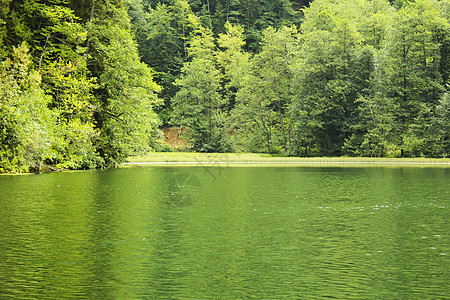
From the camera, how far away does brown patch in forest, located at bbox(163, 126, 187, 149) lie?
84500 mm

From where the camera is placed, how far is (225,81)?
95.7 meters

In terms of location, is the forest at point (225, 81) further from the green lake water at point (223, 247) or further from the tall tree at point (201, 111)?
the green lake water at point (223, 247)

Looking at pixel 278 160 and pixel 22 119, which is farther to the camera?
pixel 278 160

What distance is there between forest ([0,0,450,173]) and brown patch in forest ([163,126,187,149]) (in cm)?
317

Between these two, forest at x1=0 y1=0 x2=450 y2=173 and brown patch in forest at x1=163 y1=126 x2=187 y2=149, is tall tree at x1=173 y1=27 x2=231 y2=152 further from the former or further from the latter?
brown patch in forest at x1=163 y1=126 x2=187 y2=149

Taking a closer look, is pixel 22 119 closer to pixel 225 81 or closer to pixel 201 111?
pixel 201 111

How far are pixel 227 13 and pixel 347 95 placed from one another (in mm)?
46317

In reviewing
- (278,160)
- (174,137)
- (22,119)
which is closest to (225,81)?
(174,137)

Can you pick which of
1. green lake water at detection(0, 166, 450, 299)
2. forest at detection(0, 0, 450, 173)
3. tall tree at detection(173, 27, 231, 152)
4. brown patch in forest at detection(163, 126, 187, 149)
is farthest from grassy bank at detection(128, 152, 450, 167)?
green lake water at detection(0, 166, 450, 299)

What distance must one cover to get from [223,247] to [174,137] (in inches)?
2990

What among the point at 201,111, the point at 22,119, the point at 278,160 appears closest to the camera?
the point at 22,119

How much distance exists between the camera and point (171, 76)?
8994cm

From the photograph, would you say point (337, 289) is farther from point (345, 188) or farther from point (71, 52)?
point (71, 52)

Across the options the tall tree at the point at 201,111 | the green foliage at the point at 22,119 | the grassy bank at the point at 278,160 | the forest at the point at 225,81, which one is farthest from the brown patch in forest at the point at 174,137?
the green foliage at the point at 22,119
